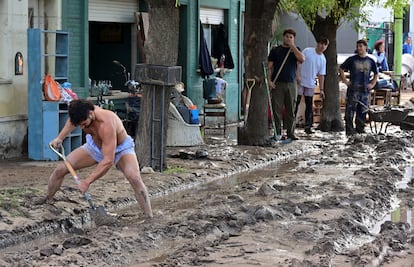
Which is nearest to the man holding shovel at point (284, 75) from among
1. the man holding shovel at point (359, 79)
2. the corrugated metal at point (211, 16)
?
the man holding shovel at point (359, 79)

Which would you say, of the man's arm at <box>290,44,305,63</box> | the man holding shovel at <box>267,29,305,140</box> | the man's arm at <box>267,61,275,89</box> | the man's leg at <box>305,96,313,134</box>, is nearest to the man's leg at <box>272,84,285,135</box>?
the man holding shovel at <box>267,29,305,140</box>

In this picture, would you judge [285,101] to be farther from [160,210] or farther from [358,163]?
[160,210]

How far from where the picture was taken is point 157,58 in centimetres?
1249

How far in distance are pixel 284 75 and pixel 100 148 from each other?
7.65 metres

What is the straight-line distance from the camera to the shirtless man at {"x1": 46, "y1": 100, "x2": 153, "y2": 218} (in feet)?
29.0

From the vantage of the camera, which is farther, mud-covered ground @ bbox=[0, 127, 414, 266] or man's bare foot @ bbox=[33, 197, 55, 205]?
man's bare foot @ bbox=[33, 197, 55, 205]

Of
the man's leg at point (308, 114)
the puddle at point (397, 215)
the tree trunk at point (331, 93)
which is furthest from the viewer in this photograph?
the tree trunk at point (331, 93)

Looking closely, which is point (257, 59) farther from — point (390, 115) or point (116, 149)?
point (116, 149)

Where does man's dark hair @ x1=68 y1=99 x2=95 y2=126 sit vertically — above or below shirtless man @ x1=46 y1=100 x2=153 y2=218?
above

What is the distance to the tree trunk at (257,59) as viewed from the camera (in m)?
15.7

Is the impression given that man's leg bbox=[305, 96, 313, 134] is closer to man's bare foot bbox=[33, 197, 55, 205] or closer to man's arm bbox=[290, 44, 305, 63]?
man's arm bbox=[290, 44, 305, 63]

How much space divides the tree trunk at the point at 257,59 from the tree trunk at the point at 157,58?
3356 millimetres

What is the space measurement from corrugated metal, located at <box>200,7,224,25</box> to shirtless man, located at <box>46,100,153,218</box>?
34.4 ft

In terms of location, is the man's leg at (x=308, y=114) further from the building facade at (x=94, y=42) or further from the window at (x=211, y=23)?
the window at (x=211, y=23)
